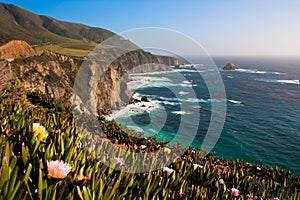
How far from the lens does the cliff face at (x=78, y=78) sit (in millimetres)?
38312

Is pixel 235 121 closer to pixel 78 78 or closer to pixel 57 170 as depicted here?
pixel 78 78

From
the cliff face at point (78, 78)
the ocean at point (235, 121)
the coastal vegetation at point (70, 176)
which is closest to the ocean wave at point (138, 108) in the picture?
the ocean at point (235, 121)

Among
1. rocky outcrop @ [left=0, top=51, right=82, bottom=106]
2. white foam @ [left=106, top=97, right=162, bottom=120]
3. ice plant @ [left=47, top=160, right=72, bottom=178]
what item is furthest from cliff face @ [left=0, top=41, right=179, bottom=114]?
ice plant @ [left=47, top=160, right=72, bottom=178]

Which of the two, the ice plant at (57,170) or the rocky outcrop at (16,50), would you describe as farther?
the rocky outcrop at (16,50)

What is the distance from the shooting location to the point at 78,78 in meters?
44.8

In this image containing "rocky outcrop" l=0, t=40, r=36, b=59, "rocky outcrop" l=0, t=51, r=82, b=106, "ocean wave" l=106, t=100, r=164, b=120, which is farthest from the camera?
"rocky outcrop" l=0, t=40, r=36, b=59

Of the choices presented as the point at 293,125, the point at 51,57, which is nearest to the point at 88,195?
the point at 293,125

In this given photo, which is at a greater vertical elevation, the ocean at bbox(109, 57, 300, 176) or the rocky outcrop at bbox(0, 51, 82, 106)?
the rocky outcrop at bbox(0, 51, 82, 106)

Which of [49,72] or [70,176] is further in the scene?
[49,72]

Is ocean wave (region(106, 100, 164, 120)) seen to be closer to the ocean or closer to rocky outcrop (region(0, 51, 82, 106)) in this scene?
the ocean

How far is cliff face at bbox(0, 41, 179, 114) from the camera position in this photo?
3831cm

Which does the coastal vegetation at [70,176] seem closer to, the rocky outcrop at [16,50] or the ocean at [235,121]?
the ocean at [235,121]

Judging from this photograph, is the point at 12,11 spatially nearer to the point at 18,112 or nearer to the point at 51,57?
the point at 51,57

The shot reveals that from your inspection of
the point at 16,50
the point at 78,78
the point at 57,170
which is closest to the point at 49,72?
the point at 78,78
